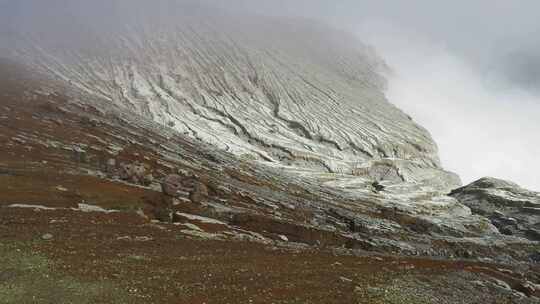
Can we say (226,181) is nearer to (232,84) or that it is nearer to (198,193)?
(198,193)

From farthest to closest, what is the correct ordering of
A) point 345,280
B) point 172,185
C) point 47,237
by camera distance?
point 172,185 < point 345,280 < point 47,237

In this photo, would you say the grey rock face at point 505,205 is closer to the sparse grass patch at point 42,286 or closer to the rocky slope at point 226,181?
the rocky slope at point 226,181

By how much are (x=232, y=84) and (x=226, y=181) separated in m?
75.9

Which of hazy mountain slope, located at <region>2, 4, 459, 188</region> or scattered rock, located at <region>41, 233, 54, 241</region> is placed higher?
hazy mountain slope, located at <region>2, 4, 459, 188</region>

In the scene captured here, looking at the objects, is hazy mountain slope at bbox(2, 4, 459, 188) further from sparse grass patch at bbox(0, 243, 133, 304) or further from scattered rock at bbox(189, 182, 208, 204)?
sparse grass patch at bbox(0, 243, 133, 304)

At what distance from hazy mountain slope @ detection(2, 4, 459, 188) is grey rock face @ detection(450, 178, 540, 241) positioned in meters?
15.5

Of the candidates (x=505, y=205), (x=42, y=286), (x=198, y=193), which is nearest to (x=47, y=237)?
(x=42, y=286)

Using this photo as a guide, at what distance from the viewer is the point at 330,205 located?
77062 millimetres

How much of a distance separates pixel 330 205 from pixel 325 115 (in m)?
64.8

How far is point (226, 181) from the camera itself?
238 ft

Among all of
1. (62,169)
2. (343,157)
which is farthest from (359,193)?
(62,169)

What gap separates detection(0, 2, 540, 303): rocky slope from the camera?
28188mm

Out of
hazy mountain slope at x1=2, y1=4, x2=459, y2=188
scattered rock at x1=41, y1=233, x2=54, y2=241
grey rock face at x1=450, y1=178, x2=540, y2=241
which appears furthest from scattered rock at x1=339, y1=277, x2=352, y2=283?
hazy mountain slope at x1=2, y1=4, x2=459, y2=188

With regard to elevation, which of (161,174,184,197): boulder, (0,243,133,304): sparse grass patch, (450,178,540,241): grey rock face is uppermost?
(450,178,540,241): grey rock face
